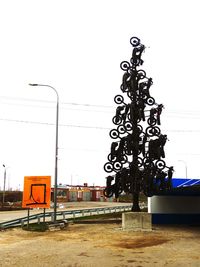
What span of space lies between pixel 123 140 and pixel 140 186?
317 cm

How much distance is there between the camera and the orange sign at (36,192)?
27.8m

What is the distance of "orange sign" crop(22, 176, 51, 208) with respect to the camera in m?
27.8

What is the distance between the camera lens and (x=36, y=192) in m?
28.2

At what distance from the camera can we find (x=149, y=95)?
27516 mm

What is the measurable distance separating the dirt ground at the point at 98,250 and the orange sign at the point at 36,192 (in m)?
4.47

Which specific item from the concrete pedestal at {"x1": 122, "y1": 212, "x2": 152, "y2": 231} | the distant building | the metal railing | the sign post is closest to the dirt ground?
the concrete pedestal at {"x1": 122, "y1": 212, "x2": 152, "y2": 231}

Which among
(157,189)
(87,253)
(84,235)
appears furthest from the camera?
(157,189)

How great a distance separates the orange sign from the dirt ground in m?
4.47

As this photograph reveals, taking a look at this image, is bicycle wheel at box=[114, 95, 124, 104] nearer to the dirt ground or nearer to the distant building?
the dirt ground

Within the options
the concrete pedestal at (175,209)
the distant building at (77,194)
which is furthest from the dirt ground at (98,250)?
the distant building at (77,194)

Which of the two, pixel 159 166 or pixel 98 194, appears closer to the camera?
pixel 159 166

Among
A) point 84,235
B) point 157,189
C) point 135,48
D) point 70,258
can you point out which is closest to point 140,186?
point 157,189

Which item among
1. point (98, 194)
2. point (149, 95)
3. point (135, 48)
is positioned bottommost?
point (98, 194)

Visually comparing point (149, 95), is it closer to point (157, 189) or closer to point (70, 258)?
point (157, 189)
